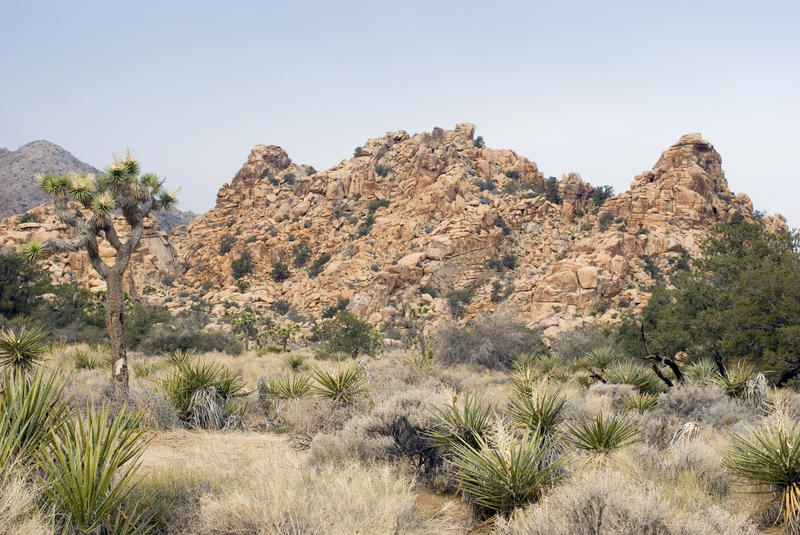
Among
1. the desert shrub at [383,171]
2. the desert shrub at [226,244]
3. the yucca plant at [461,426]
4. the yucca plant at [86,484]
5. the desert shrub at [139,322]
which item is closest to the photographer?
the yucca plant at [86,484]

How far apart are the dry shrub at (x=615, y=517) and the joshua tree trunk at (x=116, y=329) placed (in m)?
9.78

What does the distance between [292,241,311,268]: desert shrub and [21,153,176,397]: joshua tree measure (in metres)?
46.5

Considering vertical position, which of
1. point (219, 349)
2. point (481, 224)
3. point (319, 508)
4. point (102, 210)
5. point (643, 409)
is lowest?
point (219, 349)

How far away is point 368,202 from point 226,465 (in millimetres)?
59235

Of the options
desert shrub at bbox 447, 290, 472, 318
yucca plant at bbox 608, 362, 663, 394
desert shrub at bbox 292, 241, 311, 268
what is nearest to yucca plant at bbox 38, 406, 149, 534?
yucca plant at bbox 608, 362, 663, 394

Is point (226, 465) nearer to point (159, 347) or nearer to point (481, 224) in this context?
point (159, 347)

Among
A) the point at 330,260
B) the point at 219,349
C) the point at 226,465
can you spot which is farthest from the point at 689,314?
the point at 330,260

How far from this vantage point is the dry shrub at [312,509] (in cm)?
398

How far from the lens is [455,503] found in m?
5.63

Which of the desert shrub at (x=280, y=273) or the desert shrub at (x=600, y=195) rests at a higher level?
the desert shrub at (x=600, y=195)

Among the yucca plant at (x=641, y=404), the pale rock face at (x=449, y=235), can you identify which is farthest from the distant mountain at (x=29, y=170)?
the yucca plant at (x=641, y=404)

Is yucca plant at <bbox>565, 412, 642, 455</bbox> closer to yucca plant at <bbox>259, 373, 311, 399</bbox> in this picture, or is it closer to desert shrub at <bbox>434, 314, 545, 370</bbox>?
yucca plant at <bbox>259, 373, 311, 399</bbox>

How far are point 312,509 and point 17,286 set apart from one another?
102ft

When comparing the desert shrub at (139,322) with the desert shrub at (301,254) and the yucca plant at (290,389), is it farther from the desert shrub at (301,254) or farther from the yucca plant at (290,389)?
the desert shrub at (301,254)
